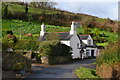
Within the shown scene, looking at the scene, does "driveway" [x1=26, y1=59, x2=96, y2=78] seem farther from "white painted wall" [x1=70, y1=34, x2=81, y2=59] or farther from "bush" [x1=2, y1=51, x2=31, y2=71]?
"white painted wall" [x1=70, y1=34, x2=81, y2=59]

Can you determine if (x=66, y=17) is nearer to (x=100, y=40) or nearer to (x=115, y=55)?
(x=100, y=40)

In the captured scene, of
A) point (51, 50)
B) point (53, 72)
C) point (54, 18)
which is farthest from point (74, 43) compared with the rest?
point (54, 18)

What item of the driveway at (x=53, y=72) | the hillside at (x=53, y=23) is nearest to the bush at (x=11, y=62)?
the driveway at (x=53, y=72)

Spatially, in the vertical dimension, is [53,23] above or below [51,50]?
above

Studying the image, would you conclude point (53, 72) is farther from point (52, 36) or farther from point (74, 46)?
point (74, 46)

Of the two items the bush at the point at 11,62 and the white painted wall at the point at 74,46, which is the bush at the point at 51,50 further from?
the bush at the point at 11,62

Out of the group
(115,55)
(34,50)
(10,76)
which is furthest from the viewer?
(34,50)

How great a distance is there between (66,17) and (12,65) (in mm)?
47463

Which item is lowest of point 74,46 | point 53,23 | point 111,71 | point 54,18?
point 111,71

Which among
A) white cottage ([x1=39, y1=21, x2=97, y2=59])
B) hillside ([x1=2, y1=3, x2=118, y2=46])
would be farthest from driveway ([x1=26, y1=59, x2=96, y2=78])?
hillside ([x1=2, y1=3, x2=118, y2=46])

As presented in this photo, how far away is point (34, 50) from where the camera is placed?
2588 cm

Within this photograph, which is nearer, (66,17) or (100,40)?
(100,40)

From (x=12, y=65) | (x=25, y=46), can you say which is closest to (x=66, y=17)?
(x=25, y=46)

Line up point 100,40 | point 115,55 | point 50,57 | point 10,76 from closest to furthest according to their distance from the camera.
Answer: point 10,76
point 115,55
point 50,57
point 100,40
